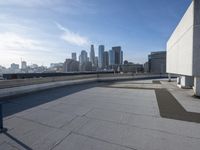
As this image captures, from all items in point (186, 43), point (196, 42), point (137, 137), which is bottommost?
point (137, 137)

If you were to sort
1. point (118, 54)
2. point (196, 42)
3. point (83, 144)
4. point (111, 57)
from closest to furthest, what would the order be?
point (83, 144), point (196, 42), point (118, 54), point (111, 57)

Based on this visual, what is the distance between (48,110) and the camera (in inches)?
239

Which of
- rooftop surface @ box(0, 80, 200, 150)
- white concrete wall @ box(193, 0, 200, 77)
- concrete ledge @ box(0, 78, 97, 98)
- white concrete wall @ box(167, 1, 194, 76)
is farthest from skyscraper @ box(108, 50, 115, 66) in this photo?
rooftop surface @ box(0, 80, 200, 150)

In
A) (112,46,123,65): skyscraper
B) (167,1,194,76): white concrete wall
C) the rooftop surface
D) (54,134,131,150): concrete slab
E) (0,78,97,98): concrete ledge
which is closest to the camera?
(54,134,131,150): concrete slab

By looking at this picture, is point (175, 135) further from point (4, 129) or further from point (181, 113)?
point (4, 129)

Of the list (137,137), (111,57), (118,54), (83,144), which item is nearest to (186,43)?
(137,137)

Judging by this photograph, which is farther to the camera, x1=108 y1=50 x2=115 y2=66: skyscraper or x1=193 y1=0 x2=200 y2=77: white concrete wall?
x1=108 y1=50 x2=115 y2=66: skyscraper

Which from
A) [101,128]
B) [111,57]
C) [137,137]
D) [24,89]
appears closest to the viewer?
[137,137]

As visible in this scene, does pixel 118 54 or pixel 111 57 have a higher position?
pixel 118 54

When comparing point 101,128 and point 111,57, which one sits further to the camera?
point 111,57

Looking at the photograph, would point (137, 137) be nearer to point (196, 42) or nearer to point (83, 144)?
point (83, 144)

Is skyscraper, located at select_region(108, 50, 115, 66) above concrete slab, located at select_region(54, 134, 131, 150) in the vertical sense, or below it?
above

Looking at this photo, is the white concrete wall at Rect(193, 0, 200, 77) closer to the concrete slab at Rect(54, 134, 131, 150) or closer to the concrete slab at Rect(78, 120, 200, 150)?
the concrete slab at Rect(78, 120, 200, 150)

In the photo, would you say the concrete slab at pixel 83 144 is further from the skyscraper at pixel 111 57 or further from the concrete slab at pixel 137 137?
the skyscraper at pixel 111 57
